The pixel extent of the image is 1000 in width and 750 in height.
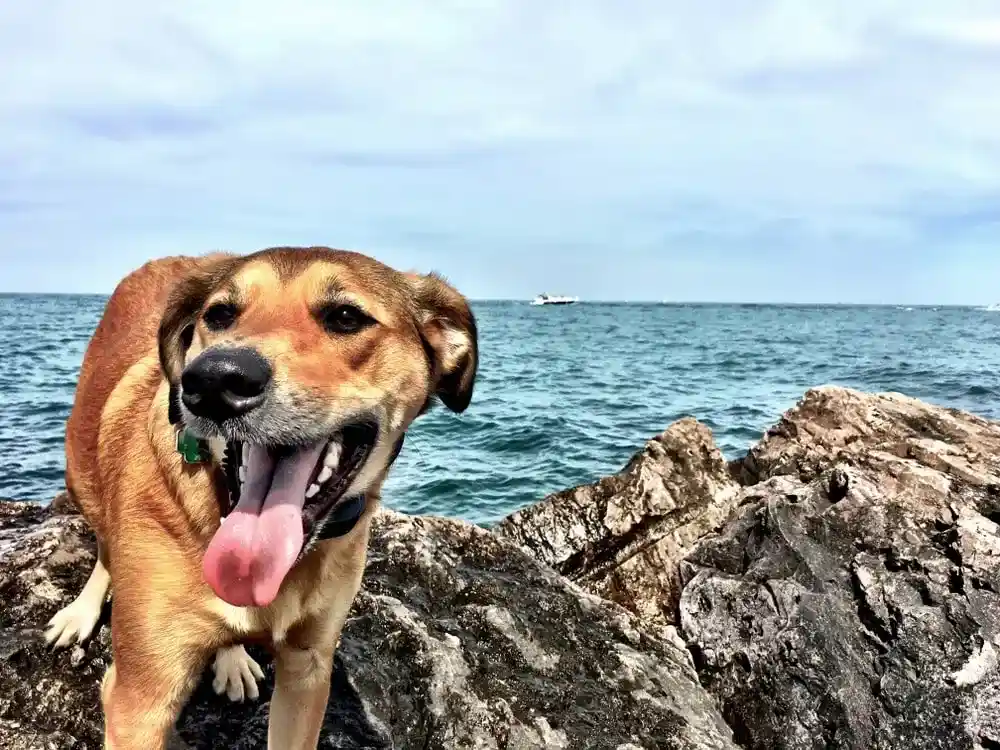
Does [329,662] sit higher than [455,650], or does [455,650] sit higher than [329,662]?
[329,662]

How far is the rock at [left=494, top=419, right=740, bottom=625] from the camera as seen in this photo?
20.7 ft

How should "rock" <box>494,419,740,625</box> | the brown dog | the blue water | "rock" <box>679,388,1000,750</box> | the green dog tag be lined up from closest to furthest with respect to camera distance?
the brown dog < the green dog tag < "rock" <box>679,388,1000,750</box> < "rock" <box>494,419,740,625</box> < the blue water

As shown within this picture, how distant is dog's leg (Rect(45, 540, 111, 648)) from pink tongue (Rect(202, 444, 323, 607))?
5.66ft

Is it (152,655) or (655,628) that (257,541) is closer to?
(152,655)

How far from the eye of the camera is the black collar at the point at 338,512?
2.89 metres

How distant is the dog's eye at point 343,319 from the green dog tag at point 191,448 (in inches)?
24.4

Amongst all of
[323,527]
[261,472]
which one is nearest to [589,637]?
[323,527]

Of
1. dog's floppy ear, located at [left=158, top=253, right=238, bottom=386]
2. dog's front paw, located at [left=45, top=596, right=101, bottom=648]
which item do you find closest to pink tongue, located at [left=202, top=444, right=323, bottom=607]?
dog's floppy ear, located at [left=158, top=253, right=238, bottom=386]

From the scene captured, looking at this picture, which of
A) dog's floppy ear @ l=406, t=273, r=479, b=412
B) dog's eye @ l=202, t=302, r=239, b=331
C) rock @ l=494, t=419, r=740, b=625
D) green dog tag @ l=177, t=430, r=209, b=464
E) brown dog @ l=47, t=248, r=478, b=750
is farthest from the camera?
rock @ l=494, t=419, r=740, b=625

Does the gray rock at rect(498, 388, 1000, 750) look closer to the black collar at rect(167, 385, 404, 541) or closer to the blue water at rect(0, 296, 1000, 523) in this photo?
the blue water at rect(0, 296, 1000, 523)

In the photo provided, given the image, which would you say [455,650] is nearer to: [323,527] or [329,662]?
[329,662]

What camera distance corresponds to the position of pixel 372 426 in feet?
9.68

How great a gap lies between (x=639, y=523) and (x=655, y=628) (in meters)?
1.45

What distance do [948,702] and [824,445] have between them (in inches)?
145
